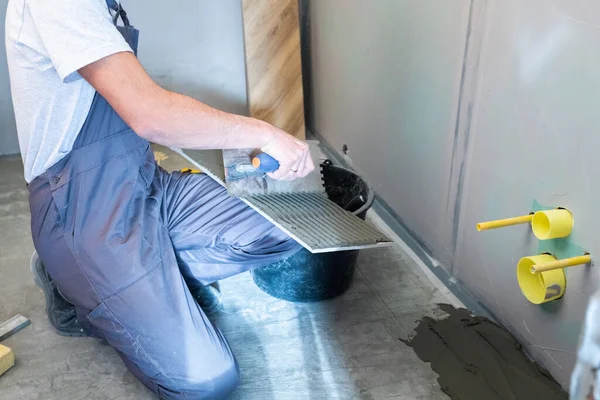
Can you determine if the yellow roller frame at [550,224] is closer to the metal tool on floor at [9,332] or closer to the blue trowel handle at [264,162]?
the blue trowel handle at [264,162]

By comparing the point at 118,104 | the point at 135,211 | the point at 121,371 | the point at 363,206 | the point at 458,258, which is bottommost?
the point at 121,371

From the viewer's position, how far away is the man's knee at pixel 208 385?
4.24 feet

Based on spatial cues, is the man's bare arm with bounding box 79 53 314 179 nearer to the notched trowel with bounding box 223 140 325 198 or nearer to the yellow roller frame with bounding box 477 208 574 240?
the notched trowel with bounding box 223 140 325 198

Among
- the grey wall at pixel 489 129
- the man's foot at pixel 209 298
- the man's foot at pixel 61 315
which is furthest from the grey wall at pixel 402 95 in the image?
the man's foot at pixel 61 315

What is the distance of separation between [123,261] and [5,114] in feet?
6.29

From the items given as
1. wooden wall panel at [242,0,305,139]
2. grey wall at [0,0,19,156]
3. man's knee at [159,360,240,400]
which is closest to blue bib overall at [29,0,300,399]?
man's knee at [159,360,240,400]

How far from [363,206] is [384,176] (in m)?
0.59

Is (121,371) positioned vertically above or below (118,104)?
below

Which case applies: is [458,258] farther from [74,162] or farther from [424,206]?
[74,162]

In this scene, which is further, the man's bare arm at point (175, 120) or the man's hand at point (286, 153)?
the man's hand at point (286, 153)

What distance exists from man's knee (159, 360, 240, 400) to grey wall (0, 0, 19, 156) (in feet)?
6.66

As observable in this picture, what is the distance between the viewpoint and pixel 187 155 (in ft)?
4.86

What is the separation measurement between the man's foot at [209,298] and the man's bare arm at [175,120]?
1.68ft

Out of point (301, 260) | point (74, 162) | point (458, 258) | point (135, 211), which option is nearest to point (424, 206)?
point (458, 258)
